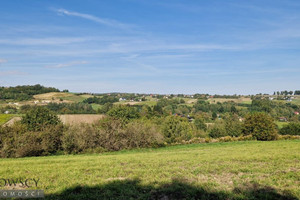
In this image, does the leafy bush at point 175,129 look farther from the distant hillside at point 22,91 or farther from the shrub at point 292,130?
the distant hillside at point 22,91

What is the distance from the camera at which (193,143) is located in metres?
35.8

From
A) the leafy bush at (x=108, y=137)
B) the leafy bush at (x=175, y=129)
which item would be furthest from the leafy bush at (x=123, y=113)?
the leafy bush at (x=108, y=137)

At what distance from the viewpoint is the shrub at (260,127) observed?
132ft

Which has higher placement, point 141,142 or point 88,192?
point 88,192

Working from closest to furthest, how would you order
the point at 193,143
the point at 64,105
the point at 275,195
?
the point at 275,195 → the point at 193,143 → the point at 64,105

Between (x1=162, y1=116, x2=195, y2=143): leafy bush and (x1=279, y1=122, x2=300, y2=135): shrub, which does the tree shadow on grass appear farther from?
(x1=279, y1=122, x2=300, y2=135): shrub

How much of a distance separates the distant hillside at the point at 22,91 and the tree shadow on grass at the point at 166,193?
4818 inches

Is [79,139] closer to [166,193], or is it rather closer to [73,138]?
[73,138]

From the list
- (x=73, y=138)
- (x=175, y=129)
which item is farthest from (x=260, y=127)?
(x=73, y=138)

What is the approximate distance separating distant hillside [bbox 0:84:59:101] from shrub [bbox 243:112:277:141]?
363 ft

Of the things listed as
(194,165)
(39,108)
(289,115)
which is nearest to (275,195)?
(194,165)

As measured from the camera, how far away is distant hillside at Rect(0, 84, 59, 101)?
114 meters

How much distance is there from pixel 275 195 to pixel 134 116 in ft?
163

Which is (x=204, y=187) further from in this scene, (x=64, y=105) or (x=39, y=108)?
(x=64, y=105)
